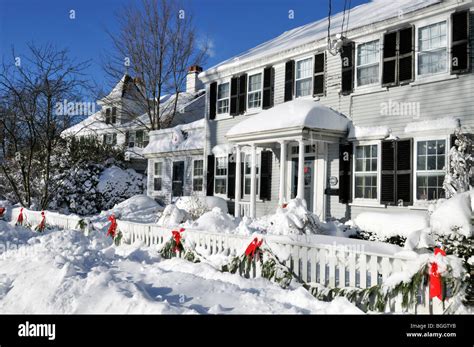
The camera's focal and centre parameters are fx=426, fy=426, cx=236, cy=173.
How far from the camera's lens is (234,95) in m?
15.5

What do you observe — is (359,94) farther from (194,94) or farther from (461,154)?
(194,94)

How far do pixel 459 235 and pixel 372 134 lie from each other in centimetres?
676

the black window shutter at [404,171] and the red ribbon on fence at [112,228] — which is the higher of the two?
the black window shutter at [404,171]

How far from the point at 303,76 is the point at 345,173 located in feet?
11.5

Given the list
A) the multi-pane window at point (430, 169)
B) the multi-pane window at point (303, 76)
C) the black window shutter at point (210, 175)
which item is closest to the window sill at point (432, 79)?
the multi-pane window at point (430, 169)

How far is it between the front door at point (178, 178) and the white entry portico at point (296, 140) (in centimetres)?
458

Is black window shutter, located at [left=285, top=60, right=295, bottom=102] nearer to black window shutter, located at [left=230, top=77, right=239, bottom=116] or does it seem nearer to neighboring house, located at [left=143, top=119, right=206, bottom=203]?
black window shutter, located at [left=230, top=77, right=239, bottom=116]

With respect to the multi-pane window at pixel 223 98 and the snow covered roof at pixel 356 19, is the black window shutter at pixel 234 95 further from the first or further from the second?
the snow covered roof at pixel 356 19

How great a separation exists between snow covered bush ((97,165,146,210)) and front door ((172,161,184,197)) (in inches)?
138

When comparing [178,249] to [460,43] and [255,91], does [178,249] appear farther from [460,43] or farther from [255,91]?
[255,91]

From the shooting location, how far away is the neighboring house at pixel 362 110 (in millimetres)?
9875

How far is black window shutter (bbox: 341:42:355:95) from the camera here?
11.8 metres
